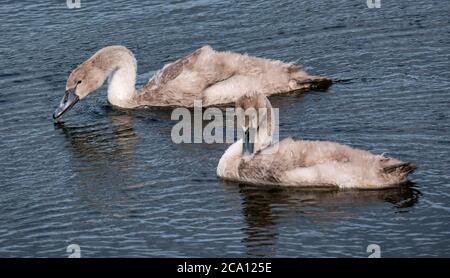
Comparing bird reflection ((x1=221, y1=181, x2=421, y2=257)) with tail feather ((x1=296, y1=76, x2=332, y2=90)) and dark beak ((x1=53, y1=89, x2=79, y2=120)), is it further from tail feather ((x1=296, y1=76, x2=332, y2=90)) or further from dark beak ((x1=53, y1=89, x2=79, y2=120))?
dark beak ((x1=53, y1=89, x2=79, y2=120))

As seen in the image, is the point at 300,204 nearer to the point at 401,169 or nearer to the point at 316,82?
the point at 401,169

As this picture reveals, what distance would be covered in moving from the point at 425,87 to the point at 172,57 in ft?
13.2

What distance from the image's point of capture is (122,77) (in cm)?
1642

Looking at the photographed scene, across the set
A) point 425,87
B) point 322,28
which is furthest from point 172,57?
point 425,87

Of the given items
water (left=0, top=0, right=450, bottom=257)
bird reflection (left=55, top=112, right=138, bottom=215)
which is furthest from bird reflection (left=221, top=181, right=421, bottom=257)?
bird reflection (left=55, top=112, right=138, bottom=215)

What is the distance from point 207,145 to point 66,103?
8.20 feet

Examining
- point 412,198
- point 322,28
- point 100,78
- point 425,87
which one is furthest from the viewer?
point 322,28

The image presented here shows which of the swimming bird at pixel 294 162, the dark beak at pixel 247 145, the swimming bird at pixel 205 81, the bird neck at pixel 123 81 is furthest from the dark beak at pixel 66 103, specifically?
the dark beak at pixel 247 145

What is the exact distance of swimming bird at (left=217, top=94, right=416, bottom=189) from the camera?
1240 centimetres

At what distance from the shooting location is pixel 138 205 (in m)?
12.4

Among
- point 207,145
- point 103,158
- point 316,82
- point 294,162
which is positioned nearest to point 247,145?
point 294,162

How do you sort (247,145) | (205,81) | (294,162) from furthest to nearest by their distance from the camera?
(205,81) < (247,145) < (294,162)
